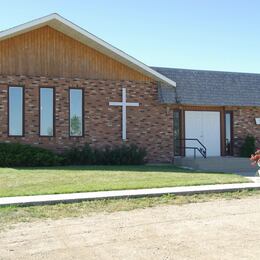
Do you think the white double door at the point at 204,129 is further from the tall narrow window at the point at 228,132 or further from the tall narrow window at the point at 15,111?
the tall narrow window at the point at 15,111

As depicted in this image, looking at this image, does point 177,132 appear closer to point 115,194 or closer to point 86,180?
point 86,180

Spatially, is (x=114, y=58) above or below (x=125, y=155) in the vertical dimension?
above

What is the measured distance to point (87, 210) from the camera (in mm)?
10102

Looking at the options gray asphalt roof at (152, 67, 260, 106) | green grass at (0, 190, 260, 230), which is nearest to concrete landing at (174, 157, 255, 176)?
gray asphalt roof at (152, 67, 260, 106)

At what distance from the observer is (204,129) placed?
23547mm

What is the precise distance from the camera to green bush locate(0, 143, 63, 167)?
1826 centimetres

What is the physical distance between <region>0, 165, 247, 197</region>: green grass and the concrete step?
4.08 metres

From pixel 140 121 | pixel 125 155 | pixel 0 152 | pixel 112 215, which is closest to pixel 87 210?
pixel 112 215

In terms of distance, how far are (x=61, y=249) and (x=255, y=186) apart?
26.2 ft

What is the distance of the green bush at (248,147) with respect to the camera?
23.4 metres

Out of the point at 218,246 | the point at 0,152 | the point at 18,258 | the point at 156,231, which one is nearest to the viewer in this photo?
the point at 18,258

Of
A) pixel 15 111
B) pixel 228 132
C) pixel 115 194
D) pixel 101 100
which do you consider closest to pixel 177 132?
pixel 228 132

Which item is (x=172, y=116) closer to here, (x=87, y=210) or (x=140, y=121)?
(x=140, y=121)

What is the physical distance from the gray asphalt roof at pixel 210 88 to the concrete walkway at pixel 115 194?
29.6 ft
